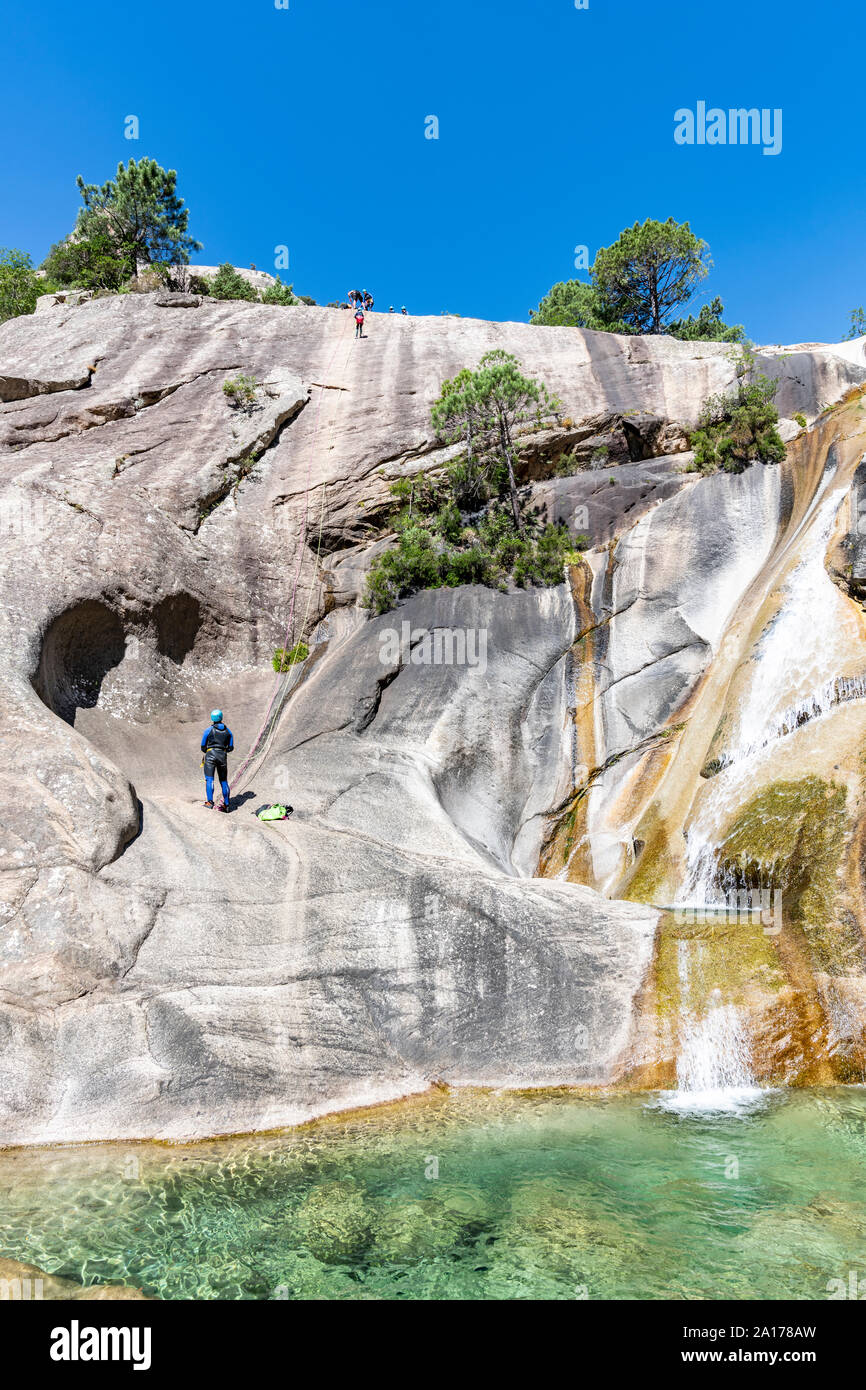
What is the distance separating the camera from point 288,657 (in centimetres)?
2091

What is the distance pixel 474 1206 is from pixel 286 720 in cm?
1164

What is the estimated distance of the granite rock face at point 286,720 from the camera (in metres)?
10.7

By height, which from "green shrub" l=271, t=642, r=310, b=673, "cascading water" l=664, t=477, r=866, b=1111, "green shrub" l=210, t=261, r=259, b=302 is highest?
"green shrub" l=210, t=261, r=259, b=302

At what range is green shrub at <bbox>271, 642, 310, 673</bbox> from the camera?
20750 mm

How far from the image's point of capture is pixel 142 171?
4100 cm

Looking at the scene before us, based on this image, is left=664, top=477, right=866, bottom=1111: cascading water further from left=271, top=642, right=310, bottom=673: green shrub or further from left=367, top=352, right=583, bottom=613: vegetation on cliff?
left=271, top=642, right=310, bottom=673: green shrub

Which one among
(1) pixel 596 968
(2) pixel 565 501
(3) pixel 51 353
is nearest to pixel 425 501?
(2) pixel 565 501

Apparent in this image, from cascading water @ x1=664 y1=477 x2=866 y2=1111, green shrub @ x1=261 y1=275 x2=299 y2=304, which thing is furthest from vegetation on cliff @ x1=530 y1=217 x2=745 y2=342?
cascading water @ x1=664 y1=477 x2=866 y2=1111

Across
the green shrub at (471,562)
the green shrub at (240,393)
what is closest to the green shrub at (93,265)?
the green shrub at (240,393)

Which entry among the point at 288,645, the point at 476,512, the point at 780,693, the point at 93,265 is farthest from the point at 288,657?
the point at 93,265

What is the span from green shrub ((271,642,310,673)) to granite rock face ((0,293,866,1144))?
38 centimetres

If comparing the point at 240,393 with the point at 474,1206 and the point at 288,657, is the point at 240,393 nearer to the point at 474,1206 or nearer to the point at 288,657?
the point at 288,657

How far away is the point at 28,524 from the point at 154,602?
2.93 meters

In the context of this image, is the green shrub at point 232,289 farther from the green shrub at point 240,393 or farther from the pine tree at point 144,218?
the green shrub at point 240,393
